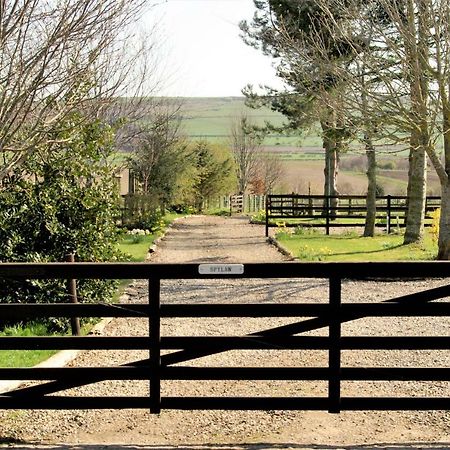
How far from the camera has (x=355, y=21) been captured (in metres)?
18.9

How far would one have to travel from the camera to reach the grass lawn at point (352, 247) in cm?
1883

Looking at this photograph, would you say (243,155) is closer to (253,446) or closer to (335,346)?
(335,346)

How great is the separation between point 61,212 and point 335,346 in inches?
260

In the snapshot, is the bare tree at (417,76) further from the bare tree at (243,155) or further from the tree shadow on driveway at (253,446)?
the bare tree at (243,155)

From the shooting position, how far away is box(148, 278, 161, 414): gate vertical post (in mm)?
5645

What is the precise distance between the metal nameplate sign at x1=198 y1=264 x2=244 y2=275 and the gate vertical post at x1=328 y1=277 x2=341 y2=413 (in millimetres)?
729

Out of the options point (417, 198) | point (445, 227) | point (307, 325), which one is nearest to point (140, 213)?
point (417, 198)

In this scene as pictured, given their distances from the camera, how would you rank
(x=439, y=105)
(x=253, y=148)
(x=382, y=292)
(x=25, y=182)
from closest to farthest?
1. (x=25, y=182)
2. (x=382, y=292)
3. (x=439, y=105)
4. (x=253, y=148)

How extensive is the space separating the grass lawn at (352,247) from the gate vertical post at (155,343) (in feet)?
41.9

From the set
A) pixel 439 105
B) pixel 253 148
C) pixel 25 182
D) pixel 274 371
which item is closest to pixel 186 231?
pixel 439 105

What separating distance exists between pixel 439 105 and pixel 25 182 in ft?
33.7

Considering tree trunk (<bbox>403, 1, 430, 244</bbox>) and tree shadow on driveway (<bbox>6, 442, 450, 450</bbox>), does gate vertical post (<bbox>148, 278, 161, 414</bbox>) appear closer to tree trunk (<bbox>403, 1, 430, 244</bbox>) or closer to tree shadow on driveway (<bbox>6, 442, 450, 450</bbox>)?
tree shadow on driveway (<bbox>6, 442, 450, 450</bbox>)

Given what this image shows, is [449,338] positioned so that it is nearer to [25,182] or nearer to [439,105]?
[25,182]

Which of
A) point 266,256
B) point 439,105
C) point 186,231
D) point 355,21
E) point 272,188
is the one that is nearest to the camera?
point 439,105
